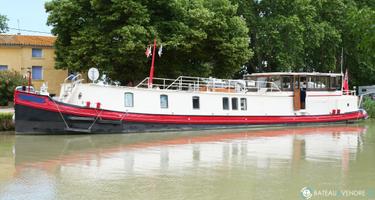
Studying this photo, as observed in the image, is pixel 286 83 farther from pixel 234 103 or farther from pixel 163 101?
pixel 163 101

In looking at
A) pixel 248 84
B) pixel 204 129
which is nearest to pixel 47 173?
pixel 204 129

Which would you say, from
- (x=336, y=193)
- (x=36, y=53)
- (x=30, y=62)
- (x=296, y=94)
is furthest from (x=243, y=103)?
(x=36, y=53)

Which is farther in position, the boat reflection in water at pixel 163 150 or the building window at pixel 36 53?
the building window at pixel 36 53

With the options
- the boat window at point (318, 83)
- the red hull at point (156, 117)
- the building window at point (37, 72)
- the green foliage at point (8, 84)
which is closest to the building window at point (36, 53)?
the building window at point (37, 72)

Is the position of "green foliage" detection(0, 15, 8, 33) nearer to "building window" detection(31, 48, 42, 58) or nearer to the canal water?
"building window" detection(31, 48, 42, 58)

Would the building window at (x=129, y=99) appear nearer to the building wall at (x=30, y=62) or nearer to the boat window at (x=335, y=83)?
the boat window at (x=335, y=83)

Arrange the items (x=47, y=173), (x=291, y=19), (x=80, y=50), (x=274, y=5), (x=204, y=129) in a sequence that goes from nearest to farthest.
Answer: (x=47, y=173) → (x=204, y=129) → (x=80, y=50) → (x=291, y=19) → (x=274, y=5)

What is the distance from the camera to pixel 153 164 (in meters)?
13.9

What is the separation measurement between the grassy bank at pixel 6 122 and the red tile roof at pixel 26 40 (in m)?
18.6

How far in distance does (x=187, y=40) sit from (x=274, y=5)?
12119 mm

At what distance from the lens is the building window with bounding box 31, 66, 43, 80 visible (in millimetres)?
41562

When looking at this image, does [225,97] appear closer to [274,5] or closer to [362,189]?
[274,5]

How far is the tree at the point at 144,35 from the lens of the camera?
92.9ft

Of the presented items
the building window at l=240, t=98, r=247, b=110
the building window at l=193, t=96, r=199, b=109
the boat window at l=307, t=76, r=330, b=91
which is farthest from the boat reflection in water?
the boat window at l=307, t=76, r=330, b=91
